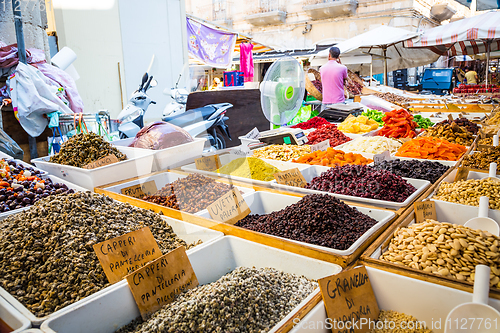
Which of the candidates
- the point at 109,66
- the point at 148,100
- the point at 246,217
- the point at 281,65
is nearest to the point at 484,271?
the point at 246,217

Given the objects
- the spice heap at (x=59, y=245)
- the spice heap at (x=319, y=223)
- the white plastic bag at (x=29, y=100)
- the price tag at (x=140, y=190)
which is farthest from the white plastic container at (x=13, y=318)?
the white plastic bag at (x=29, y=100)

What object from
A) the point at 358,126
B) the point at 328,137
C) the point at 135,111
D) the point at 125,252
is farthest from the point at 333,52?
the point at 125,252

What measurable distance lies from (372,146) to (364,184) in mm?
1009

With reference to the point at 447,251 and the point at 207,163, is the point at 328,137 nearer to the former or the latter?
the point at 207,163

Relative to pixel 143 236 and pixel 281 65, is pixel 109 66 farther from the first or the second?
pixel 143 236

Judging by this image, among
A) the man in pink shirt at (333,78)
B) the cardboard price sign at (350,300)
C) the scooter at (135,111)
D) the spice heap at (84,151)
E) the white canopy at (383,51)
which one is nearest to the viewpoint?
the cardboard price sign at (350,300)

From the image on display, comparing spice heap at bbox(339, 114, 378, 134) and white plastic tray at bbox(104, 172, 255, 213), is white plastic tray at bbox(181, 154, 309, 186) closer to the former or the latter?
white plastic tray at bbox(104, 172, 255, 213)

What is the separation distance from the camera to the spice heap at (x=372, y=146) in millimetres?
2352

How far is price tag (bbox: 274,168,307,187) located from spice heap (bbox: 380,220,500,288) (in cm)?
63

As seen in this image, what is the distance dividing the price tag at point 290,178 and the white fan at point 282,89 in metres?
0.90

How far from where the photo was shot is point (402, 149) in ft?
7.55

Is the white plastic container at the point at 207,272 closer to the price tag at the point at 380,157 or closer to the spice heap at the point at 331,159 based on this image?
the spice heap at the point at 331,159

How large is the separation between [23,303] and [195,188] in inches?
30.4

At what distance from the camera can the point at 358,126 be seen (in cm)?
320
